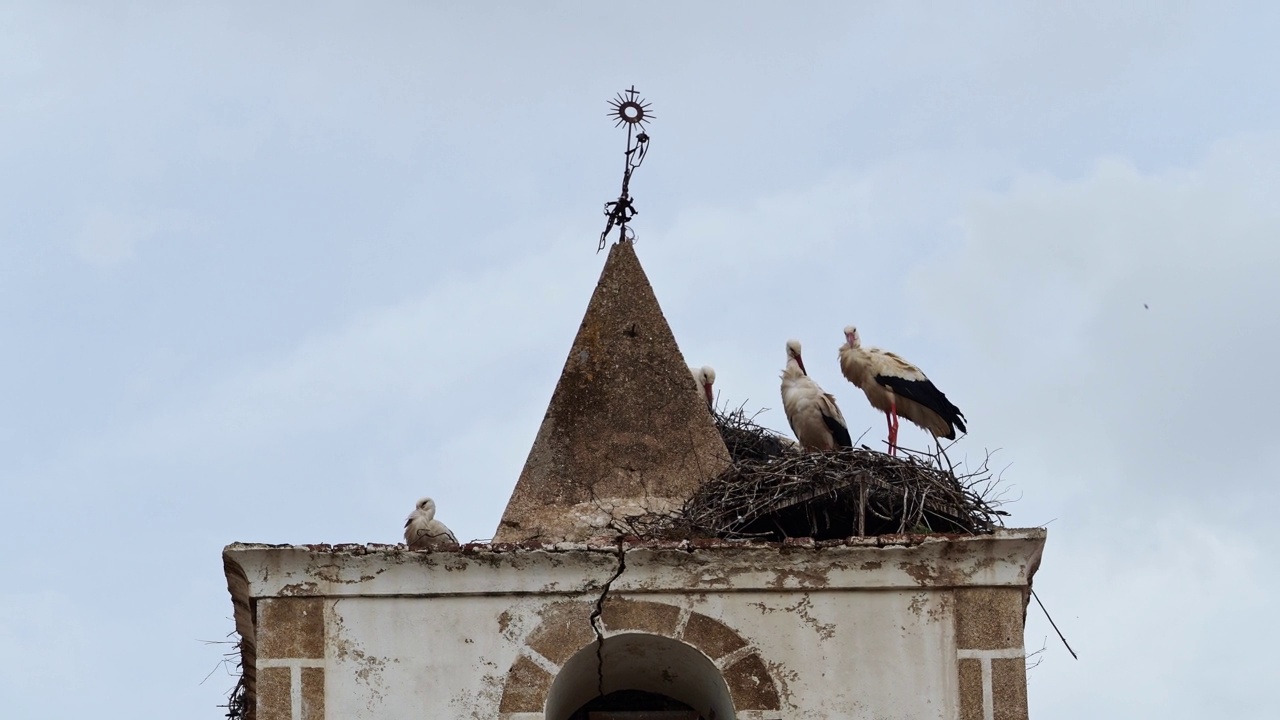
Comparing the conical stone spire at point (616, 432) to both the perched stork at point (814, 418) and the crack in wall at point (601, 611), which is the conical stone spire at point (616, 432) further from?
the perched stork at point (814, 418)

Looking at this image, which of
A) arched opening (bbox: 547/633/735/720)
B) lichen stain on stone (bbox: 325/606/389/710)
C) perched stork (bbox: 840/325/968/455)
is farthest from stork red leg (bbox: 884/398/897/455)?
lichen stain on stone (bbox: 325/606/389/710)

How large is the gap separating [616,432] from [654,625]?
193 cm

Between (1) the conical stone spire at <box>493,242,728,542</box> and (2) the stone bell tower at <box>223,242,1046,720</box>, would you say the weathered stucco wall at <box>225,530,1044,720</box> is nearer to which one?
(2) the stone bell tower at <box>223,242,1046,720</box>

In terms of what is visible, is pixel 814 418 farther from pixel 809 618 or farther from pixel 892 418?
pixel 809 618

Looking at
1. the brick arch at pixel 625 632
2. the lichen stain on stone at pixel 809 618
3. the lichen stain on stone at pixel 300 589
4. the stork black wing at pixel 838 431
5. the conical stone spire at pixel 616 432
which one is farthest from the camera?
the stork black wing at pixel 838 431

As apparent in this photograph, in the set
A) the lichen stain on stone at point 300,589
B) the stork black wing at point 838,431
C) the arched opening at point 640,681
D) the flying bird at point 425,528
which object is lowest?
the arched opening at point 640,681

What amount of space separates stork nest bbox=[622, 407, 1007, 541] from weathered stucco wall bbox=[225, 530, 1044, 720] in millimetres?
632

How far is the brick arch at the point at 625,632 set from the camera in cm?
1259

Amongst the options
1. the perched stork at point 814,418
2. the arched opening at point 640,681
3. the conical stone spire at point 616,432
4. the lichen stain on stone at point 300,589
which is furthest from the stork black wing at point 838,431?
the lichen stain on stone at point 300,589

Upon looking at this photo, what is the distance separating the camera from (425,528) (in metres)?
15.5

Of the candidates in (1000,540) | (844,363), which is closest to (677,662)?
(1000,540)

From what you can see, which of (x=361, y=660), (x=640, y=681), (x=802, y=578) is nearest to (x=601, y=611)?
(x=640, y=681)

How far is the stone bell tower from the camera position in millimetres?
12602

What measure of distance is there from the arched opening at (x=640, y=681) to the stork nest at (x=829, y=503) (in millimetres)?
692
